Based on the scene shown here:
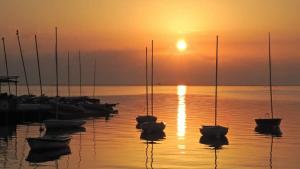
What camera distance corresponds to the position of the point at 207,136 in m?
52.7

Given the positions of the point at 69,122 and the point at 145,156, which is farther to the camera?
the point at 69,122

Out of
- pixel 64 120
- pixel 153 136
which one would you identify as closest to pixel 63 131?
pixel 64 120

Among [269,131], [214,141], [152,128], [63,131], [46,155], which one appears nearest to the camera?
[46,155]

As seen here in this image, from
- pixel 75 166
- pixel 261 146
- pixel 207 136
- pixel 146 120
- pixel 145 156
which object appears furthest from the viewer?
pixel 146 120

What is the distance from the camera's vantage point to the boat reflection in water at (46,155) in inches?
1470

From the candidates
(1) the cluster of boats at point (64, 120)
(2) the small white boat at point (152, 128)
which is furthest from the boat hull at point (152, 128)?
(1) the cluster of boats at point (64, 120)

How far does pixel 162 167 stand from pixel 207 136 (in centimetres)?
1844

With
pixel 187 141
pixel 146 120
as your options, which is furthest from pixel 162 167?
pixel 146 120

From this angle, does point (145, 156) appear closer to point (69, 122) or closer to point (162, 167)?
point (162, 167)

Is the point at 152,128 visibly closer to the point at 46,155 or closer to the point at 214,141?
the point at 214,141

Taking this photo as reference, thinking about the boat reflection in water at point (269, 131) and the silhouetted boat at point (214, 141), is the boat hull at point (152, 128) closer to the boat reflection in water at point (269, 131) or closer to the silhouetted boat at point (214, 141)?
the silhouetted boat at point (214, 141)

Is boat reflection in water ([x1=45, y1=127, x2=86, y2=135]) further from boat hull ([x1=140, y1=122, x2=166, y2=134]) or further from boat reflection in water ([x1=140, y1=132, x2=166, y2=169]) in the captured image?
boat reflection in water ([x1=140, y1=132, x2=166, y2=169])

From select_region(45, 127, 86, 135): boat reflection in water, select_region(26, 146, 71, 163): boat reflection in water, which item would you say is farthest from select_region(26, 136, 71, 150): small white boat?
select_region(45, 127, 86, 135): boat reflection in water

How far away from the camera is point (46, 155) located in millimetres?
39156
